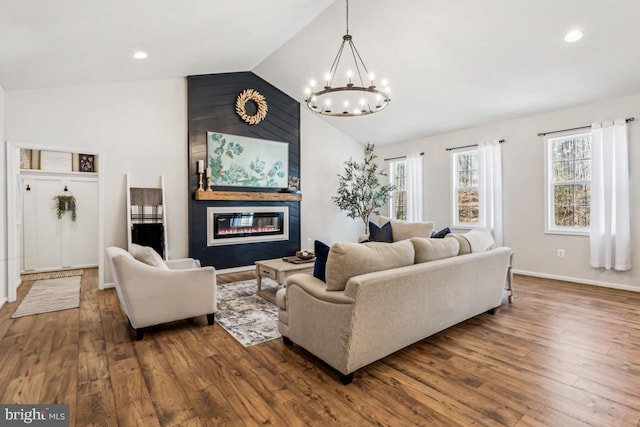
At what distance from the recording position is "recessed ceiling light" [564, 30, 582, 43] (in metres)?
3.51

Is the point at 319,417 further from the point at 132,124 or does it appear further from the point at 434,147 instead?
the point at 434,147

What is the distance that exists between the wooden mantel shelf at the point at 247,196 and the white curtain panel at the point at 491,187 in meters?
3.39

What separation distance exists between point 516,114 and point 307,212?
4.15 m

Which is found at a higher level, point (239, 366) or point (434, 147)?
point (434, 147)

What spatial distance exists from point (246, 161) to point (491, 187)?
14.4ft

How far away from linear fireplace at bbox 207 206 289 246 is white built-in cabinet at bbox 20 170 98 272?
2640 millimetres

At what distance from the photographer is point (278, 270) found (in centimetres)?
377

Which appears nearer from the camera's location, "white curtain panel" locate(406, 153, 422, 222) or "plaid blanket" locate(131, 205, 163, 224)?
"plaid blanket" locate(131, 205, 163, 224)

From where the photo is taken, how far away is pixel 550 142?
519cm

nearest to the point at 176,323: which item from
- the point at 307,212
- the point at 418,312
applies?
the point at 418,312

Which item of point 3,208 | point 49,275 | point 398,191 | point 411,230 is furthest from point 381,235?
point 49,275

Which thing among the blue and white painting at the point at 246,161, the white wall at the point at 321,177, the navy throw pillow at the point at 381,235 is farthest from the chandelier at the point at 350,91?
the navy throw pillow at the point at 381,235

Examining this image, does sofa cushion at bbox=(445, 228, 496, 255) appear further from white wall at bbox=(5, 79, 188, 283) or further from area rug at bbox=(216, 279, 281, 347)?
white wall at bbox=(5, 79, 188, 283)

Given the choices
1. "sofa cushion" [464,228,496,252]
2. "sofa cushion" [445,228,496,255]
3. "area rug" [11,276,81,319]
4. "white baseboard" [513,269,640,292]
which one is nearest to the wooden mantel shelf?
"area rug" [11,276,81,319]
